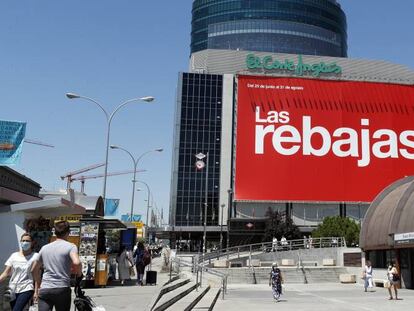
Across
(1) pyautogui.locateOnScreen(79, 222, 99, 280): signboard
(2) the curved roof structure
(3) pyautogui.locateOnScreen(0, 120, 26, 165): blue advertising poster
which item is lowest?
(1) pyautogui.locateOnScreen(79, 222, 99, 280): signboard

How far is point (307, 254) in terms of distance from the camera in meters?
46.0

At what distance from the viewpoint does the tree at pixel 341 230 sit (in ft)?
166

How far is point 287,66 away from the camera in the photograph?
305 feet

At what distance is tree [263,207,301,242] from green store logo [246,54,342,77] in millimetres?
33066

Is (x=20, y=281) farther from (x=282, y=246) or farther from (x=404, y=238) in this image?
(x=282, y=246)

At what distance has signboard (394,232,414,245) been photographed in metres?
26.9

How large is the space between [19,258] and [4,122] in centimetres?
1579

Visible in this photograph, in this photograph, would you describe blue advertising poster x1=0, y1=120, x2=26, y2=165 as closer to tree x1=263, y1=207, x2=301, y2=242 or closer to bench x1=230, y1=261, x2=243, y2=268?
bench x1=230, y1=261, x2=243, y2=268

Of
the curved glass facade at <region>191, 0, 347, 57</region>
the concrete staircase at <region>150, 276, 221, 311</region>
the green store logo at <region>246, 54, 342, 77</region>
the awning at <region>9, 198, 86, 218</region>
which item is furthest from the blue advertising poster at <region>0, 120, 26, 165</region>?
the curved glass facade at <region>191, 0, 347, 57</region>

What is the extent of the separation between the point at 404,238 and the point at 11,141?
21.0 meters

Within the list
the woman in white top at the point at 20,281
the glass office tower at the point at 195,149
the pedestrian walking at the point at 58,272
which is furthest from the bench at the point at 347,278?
the glass office tower at the point at 195,149

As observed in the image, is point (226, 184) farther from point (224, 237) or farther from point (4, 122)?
point (4, 122)

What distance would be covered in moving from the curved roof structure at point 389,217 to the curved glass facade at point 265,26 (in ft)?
341

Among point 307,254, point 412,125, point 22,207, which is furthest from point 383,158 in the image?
point 22,207
